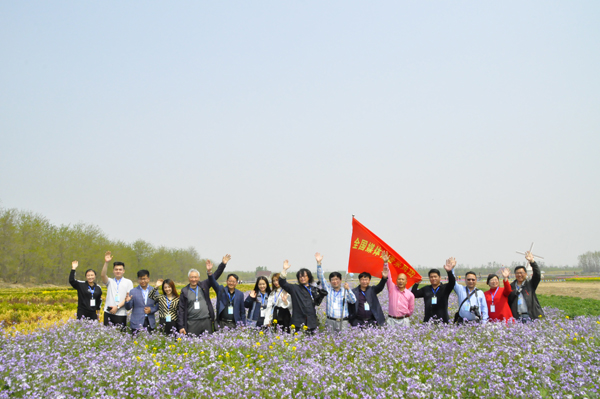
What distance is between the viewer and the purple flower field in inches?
186

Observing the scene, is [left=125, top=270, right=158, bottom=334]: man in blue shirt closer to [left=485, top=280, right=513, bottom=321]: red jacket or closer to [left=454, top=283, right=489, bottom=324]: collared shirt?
[left=454, top=283, right=489, bottom=324]: collared shirt

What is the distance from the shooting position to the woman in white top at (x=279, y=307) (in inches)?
333

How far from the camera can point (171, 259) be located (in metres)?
64.6

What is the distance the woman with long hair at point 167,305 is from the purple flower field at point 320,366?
36.6 inches

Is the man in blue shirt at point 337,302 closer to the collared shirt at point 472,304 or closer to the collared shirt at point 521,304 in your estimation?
the collared shirt at point 472,304

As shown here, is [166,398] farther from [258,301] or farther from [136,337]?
[258,301]

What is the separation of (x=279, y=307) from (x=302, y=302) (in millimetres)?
599

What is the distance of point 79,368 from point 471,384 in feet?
17.2

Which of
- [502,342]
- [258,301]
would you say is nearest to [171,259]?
[258,301]

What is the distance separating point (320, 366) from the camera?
535 centimetres

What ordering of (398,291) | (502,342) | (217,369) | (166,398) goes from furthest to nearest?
(398,291) → (502,342) → (217,369) → (166,398)

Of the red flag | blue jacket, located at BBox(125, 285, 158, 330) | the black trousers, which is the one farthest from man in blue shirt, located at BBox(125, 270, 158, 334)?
the red flag

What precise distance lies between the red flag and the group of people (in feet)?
2.20

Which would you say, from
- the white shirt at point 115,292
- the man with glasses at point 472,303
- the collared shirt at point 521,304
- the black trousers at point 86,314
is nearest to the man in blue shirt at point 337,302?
the man with glasses at point 472,303
